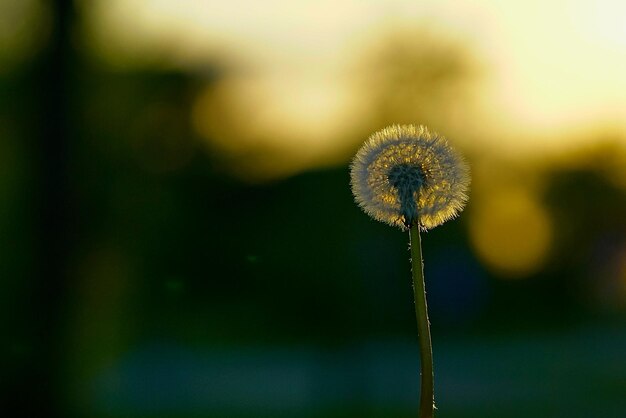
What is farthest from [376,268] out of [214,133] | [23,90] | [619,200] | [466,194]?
[466,194]

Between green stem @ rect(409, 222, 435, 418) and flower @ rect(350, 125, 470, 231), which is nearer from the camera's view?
green stem @ rect(409, 222, 435, 418)

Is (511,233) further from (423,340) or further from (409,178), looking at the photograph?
(423,340)

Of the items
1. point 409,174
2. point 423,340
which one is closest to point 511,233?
point 409,174

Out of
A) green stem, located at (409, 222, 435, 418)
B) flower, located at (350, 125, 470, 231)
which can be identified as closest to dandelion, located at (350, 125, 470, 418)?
flower, located at (350, 125, 470, 231)

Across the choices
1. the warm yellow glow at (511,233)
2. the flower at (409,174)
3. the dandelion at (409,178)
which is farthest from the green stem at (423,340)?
the warm yellow glow at (511,233)

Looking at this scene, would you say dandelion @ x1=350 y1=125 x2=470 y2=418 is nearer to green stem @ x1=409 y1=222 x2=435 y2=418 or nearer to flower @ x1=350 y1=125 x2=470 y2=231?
flower @ x1=350 y1=125 x2=470 y2=231

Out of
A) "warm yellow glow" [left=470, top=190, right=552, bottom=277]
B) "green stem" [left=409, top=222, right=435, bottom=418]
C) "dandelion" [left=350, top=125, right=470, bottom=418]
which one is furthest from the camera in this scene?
"warm yellow glow" [left=470, top=190, right=552, bottom=277]

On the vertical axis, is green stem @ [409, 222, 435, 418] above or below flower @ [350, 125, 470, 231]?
below
